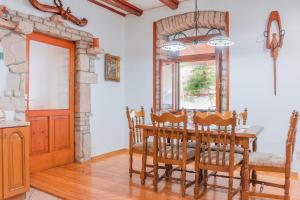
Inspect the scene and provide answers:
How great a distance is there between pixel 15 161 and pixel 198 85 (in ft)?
11.5

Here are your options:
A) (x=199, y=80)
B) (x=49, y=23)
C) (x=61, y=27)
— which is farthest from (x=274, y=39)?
(x=49, y=23)

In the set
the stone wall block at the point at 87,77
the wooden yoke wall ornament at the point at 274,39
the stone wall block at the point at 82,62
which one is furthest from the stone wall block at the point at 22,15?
the wooden yoke wall ornament at the point at 274,39

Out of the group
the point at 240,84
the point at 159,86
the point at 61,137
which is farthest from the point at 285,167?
the point at 61,137

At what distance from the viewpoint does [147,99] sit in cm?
502

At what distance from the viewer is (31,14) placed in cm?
351

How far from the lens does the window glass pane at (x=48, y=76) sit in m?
3.73

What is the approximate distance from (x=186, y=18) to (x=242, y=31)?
0.99 meters

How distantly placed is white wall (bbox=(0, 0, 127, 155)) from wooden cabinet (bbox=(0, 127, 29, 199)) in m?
1.77

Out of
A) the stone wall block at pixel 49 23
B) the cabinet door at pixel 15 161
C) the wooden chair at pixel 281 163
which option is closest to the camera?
the wooden chair at pixel 281 163

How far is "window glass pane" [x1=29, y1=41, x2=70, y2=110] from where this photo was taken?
3.73m

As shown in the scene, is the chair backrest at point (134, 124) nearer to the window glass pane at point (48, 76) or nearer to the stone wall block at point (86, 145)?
the stone wall block at point (86, 145)

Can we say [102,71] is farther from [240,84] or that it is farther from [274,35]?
[274,35]

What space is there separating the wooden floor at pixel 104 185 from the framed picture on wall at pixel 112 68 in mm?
1710

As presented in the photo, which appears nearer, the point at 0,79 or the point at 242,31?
the point at 0,79
